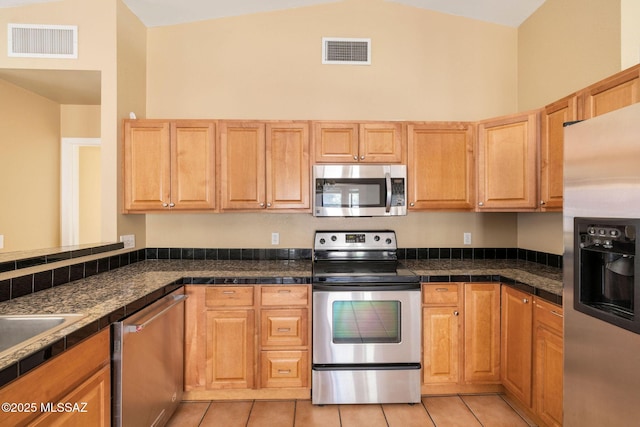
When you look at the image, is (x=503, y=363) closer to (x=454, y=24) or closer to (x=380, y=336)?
(x=380, y=336)

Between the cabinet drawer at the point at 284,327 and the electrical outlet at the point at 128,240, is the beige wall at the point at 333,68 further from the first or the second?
the cabinet drawer at the point at 284,327

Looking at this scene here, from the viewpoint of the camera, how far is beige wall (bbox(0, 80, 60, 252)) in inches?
120

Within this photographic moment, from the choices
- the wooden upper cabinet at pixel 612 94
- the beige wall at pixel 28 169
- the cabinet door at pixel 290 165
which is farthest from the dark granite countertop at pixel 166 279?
the beige wall at pixel 28 169

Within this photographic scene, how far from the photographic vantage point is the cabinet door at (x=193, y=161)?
9.18 ft

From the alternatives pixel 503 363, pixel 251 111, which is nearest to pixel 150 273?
pixel 251 111

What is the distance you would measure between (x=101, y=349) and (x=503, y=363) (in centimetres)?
255

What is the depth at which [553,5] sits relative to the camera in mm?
2771

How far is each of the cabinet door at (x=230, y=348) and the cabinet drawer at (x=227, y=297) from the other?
6cm

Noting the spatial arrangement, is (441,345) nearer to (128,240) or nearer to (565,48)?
(565,48)

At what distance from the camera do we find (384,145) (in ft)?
9.36

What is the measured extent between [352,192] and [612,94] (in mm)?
1674

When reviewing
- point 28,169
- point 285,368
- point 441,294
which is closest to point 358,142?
point 441,294

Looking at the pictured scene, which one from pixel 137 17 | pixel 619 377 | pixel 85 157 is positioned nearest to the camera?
pixel 619 377

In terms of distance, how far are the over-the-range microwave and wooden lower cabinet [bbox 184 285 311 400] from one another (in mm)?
720
